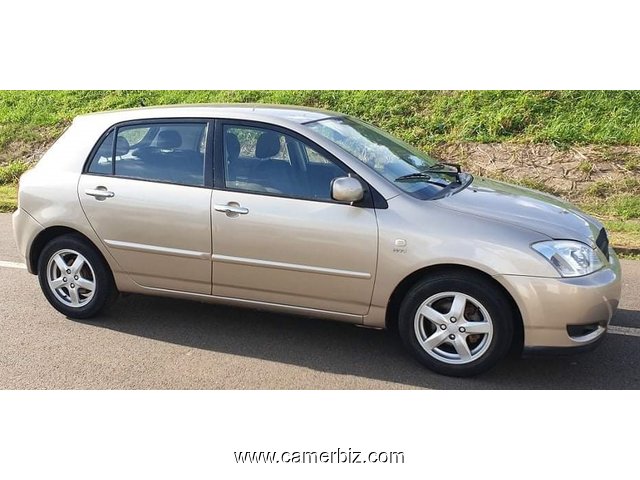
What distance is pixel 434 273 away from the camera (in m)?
4.59

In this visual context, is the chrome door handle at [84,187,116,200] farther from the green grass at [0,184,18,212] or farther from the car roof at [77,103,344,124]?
the green grass at [0,184,18,212]

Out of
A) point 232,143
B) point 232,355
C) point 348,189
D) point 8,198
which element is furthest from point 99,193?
point 8,198

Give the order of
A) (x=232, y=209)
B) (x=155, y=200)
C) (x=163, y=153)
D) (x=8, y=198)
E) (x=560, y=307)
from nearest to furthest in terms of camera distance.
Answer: (x=560, y=307) < (x=232, y=209) < (x=155, y=200) < (x=163, y=153) < (x=8, y=198)

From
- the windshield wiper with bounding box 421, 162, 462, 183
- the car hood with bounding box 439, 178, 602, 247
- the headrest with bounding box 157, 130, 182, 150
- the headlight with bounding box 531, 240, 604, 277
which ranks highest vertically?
the headrest with bounding box 157, 130, 182, 150

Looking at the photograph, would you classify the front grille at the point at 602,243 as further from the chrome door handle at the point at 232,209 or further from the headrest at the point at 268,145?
the chrome door handle at the point at 232,209

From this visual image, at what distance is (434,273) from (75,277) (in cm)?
293

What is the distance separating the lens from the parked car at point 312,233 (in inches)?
175

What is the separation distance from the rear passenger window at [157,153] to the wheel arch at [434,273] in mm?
1665

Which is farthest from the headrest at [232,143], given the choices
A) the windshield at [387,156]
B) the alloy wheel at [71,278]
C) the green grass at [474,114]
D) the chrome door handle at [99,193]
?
the green grass at [474,114]

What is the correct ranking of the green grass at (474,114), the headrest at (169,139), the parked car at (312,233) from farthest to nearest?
the green grass at (474,114) → the headrest at (169,139) → the parked car at (312,233)

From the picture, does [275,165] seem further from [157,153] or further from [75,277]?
[75,277]

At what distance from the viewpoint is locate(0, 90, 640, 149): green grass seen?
34.3 ft

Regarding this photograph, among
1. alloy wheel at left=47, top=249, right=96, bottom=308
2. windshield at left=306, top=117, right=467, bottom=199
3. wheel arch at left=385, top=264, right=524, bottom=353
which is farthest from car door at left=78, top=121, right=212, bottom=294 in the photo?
wheel arch at left=385, top=264, right=524, bottom=353

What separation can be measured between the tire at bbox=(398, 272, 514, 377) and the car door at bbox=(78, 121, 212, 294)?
1.59 metres
